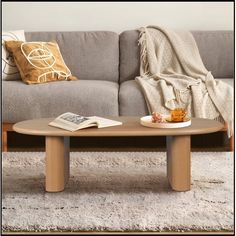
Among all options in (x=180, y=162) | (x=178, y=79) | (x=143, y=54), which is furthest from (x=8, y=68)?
(x=180, y=162)

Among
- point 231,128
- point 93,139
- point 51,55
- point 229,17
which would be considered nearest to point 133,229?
point 231,128

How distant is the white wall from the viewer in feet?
15.6

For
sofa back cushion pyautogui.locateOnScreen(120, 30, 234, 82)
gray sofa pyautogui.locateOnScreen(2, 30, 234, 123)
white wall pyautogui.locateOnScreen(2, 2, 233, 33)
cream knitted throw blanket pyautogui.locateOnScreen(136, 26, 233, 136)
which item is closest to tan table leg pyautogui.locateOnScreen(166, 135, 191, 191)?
cream knitted throw blanket pyautogui.locateOnScreen(136, 26, 233, 136)

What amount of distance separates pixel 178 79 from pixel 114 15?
1138 millimetres

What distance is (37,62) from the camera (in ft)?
13.3

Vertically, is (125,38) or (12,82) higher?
(125,38)

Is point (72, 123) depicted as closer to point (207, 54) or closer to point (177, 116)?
point (177, 116)

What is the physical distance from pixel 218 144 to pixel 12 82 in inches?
60.4

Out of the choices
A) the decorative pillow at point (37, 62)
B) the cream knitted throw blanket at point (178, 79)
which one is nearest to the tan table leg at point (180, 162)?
the cream knitted throw blanket at point (178, 79)

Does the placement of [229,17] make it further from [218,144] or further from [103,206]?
[103,206]

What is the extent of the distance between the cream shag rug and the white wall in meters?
1.65

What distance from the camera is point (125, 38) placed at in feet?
14.6

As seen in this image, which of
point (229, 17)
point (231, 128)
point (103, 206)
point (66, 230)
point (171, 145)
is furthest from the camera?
point (229, 17)

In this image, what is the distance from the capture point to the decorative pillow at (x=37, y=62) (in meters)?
3.99
